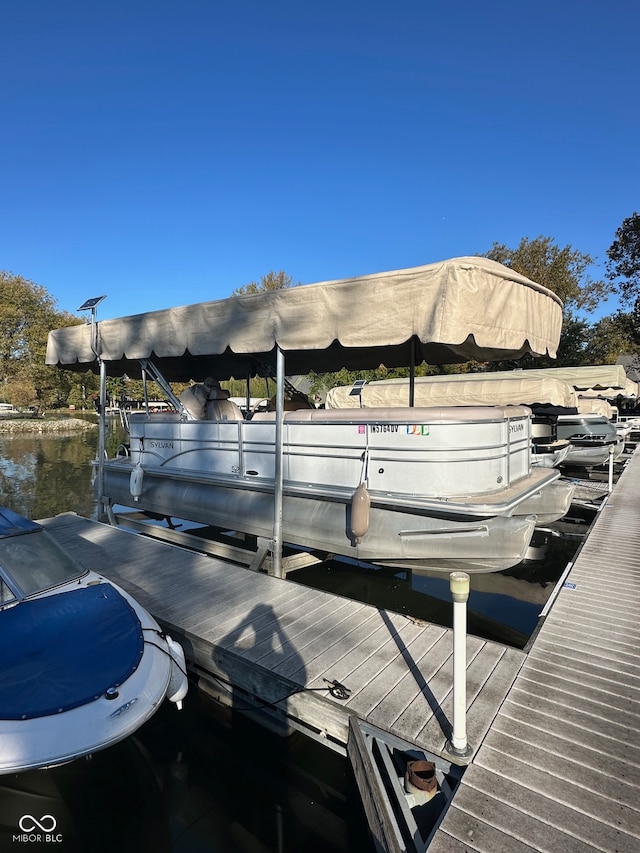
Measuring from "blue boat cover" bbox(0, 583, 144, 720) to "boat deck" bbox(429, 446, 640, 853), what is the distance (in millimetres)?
2093

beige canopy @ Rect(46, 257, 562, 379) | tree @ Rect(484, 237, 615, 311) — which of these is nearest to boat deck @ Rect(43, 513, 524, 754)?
beige canopy @ Rect(46, 257, 562, 379)

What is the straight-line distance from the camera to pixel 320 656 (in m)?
3.63

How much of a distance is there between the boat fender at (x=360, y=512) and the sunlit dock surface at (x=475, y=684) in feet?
2.39

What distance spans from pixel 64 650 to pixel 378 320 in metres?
3.66

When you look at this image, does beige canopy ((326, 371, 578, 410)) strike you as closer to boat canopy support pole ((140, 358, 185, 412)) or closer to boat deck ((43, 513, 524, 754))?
boat canopy support pole ((140, 358, 185, 412))

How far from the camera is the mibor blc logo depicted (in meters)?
2.80

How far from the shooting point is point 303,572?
301 inches

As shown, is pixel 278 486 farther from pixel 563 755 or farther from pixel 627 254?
pixel 627 254

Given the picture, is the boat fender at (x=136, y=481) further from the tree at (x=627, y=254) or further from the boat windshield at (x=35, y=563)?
the tree at (x=627, y=254)

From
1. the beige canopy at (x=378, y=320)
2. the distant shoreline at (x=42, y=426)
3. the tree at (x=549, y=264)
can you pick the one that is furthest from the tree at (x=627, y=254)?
the distant shoreline at (x=42, y=426)

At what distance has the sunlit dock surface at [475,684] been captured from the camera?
2172mm

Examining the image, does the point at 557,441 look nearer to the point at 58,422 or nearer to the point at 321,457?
the point at 321,457

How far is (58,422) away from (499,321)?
44.4 metres

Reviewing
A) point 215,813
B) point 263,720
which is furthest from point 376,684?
point 215,813
